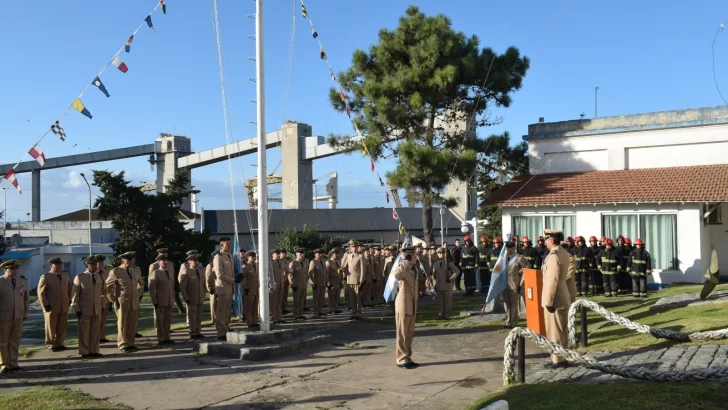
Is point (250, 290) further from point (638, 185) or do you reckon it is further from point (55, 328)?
point (638, 185)

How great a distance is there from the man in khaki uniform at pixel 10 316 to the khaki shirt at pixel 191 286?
3087 mm

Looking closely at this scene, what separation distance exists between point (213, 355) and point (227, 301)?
1.84m

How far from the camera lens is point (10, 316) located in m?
10.0

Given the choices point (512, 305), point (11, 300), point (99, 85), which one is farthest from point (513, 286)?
point (99, 85)

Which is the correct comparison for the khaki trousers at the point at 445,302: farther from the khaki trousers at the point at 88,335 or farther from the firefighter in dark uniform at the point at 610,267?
the khaki trousers at the point at 88,335

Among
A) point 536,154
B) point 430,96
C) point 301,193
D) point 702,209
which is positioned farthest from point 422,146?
point 301,193

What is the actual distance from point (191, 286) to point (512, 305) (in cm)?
691

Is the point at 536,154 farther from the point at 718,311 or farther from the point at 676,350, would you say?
the point at 676,350

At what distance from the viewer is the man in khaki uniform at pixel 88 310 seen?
36.4 ft

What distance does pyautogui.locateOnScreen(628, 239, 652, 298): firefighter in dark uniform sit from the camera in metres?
15.5

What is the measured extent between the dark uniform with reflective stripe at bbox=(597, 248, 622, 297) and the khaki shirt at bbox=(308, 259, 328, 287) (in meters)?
7.58

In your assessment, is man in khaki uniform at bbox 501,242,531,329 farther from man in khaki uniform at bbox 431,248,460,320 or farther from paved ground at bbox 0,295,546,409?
man in khaki uniform at bbox 431,248,460,320

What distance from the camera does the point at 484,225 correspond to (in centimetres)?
3350

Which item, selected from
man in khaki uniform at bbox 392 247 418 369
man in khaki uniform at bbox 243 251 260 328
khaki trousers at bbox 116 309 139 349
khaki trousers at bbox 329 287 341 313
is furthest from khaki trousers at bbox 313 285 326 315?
man in khaki uniform at bbox 392 247 418 369
